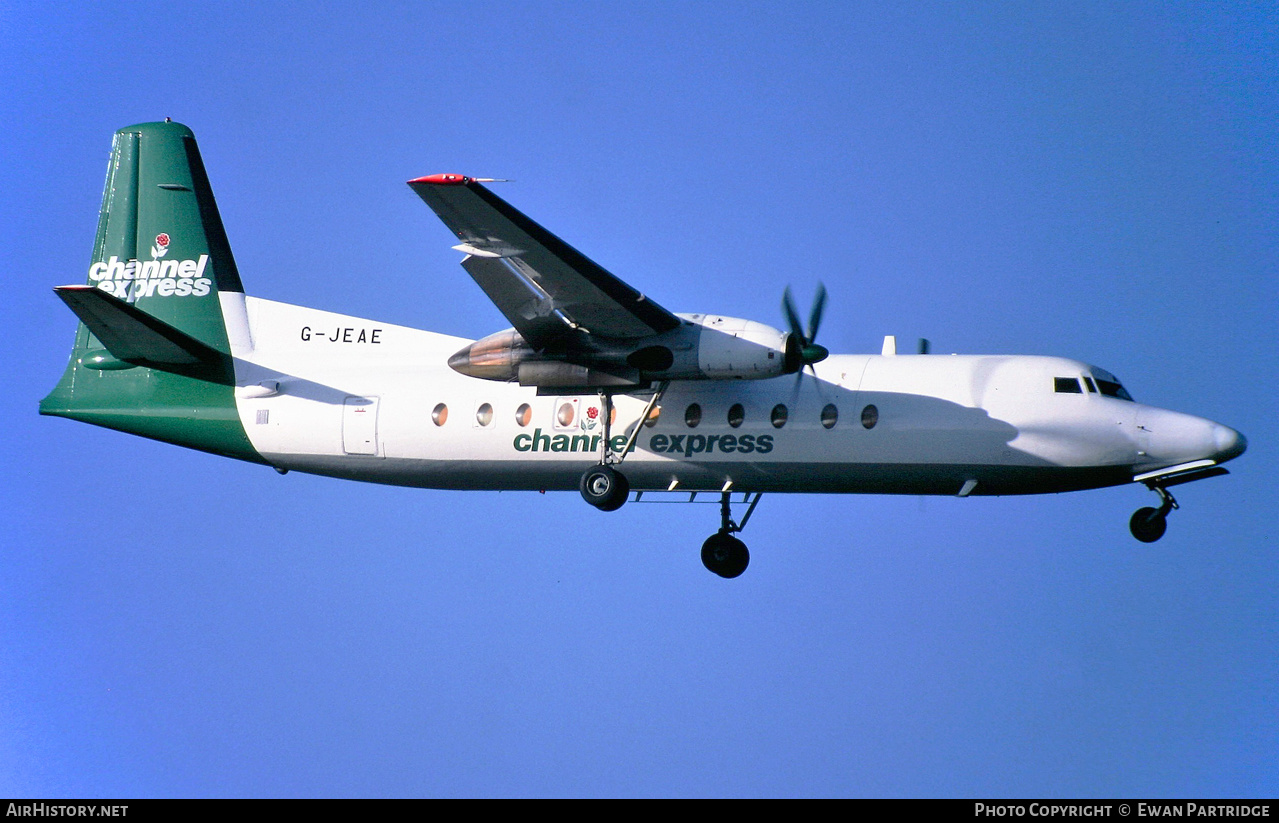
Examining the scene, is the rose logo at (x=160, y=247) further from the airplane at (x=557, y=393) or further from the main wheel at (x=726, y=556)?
the main wheel at (x=726, y=556)

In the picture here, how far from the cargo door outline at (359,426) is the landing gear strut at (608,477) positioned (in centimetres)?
336

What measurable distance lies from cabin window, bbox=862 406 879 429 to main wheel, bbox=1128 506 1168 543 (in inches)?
135

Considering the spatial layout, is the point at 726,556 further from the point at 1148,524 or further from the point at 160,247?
the point at 160,247

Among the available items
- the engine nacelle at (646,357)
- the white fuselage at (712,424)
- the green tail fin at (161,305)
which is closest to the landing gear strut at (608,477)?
the white fuselage at (712,424)

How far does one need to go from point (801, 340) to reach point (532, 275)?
11.3 feet

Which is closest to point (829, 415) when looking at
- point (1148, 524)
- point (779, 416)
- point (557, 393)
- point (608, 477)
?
point (779, 416)

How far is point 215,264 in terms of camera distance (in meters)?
22.3

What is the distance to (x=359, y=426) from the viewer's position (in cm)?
2027

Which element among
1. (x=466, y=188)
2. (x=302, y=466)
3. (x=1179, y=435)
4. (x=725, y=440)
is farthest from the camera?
(x=302, y=466)

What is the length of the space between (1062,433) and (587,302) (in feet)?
20.1

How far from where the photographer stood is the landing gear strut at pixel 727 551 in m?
20.8
